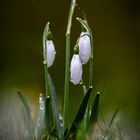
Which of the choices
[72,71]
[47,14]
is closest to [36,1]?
[47,14]

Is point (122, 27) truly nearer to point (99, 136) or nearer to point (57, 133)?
point (99, 136)

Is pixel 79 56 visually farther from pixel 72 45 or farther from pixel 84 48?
pixel 72 45

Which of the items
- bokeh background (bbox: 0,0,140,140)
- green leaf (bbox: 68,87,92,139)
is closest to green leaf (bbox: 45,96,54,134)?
green leaf (bbox: 68,87,92,139)

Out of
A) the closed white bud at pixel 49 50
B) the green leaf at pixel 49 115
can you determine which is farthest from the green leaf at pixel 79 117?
the closed white bud at pixel 49 50

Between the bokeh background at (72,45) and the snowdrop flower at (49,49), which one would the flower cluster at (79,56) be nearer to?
the snowdrop flower at (49,49)

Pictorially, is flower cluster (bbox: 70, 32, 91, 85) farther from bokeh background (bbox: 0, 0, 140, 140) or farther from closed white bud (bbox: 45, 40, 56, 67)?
bokeh background (bbox: 0, 0, 140, 140)

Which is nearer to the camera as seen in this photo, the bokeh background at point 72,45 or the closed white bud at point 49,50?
the closed white bud at point 49,50
